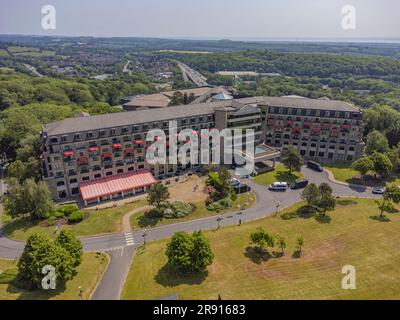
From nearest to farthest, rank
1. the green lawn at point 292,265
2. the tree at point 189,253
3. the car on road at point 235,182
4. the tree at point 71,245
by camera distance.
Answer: the green lawn at point 292,265, the tree at point 189,253, the tree at point 71,245, the car on road at point 235,182

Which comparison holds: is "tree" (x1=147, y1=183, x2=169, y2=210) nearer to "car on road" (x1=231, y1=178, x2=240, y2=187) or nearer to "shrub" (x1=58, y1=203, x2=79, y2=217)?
"shrub" (x1=58, y1=203, x2=79, y2=217)

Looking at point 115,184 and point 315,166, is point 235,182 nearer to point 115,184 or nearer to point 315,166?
point 315,166

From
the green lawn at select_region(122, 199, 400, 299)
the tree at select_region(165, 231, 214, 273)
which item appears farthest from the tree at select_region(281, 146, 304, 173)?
the tree at select_region(165, 231, 214, 273)

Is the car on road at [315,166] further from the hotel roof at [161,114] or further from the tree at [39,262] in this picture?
the tree at [39,262]

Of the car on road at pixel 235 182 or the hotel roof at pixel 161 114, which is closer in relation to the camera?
the hotel roof at pixel 161 114

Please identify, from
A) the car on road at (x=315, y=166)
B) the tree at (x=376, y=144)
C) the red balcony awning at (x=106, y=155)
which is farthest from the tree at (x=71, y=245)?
the tree at (x=376, y=144)

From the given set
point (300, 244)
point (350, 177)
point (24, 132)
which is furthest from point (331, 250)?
point (24, 132)
